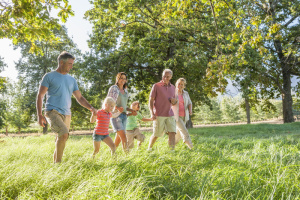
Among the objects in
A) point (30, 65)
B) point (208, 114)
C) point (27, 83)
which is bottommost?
point (208, 114)

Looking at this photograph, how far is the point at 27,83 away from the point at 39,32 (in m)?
22.5

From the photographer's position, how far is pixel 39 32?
454 cm

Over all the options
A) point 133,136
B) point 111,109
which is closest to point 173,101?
point 111,109

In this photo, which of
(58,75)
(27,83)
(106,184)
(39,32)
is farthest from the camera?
(27,83)

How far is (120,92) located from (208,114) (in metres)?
71.0

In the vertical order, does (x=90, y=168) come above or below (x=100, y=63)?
below

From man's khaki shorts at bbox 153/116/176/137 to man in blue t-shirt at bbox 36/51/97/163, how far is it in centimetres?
206

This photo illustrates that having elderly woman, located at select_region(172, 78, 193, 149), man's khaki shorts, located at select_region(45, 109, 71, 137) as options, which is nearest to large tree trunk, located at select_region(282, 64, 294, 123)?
elderly woman, located at select_region(172, 78, 193, 149)

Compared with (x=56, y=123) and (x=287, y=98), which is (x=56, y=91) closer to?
(x=56, y=123)

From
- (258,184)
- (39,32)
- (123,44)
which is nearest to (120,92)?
(39,32)

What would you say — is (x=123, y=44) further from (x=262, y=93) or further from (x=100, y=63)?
(x=262, y=93)

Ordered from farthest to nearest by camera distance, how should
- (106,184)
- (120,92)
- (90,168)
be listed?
(120,92), (90,168), (106,184)

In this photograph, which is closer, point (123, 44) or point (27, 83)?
point (123, 44)

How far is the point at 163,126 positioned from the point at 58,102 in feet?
7.94
